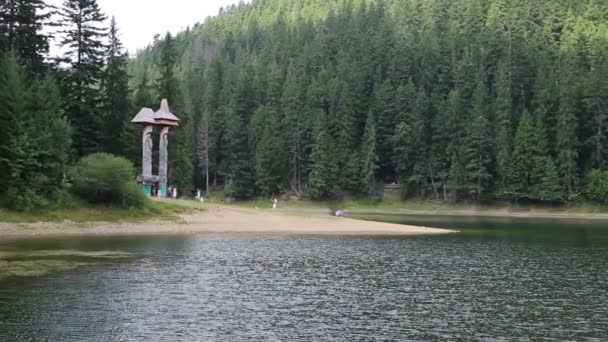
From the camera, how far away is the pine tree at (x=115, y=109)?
77938mm

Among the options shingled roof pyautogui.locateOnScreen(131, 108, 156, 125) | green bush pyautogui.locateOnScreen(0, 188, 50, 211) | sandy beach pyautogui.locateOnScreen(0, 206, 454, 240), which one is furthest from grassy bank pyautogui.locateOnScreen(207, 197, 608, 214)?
green bush pyautogui.locateOnScreen(0, 188, 50, 211)

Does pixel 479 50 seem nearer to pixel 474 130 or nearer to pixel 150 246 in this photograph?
pixel 474 130

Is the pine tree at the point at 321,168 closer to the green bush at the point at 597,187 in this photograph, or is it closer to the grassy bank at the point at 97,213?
the green bush at the point at 597,187

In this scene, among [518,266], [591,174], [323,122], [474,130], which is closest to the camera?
[518,266]

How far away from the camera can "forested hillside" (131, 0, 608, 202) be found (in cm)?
11562

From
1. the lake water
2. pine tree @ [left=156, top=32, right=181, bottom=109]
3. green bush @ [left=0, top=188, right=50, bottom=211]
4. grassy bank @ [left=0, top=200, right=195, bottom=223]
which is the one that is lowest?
the lake water

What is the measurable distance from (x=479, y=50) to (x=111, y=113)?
96.5 m

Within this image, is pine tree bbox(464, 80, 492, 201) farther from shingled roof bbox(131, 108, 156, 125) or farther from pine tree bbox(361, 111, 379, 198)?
shingled roof bbox(131, 108, 156, 125)

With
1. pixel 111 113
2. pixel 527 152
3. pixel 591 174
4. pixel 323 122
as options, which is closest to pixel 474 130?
pixel 527 152

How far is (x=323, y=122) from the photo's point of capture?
12988 cm

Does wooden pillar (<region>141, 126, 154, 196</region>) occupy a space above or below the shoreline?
above

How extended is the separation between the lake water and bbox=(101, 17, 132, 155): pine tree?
107 feet

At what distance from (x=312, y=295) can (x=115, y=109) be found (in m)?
57.4

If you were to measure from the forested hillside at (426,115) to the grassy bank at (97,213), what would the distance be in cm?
3083
